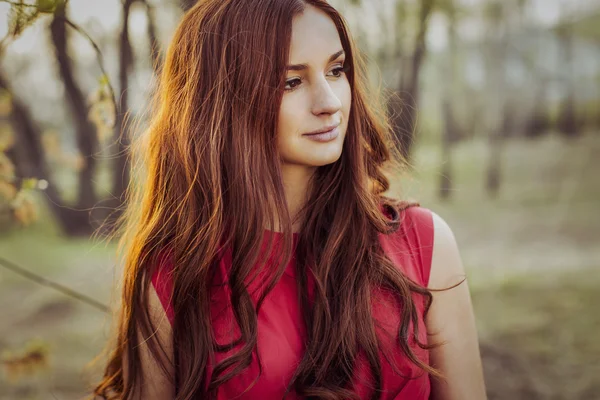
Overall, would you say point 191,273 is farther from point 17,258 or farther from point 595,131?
point 595,131

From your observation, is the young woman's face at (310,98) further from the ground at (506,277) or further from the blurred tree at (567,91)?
the blurred tree at (567,91)

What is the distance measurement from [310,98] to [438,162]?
2711 mm

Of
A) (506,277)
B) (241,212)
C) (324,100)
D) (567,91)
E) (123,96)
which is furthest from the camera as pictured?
(567,91)

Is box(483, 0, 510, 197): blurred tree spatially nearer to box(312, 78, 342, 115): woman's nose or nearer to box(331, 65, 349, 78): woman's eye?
box(331, 65, 349, 78): woman's eye

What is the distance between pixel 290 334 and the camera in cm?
173

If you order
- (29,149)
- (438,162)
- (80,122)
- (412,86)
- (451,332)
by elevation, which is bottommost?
(451,332)

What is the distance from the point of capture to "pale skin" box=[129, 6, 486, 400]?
5.45 ft

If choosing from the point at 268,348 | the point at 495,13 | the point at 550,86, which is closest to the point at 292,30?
the point at 268,348

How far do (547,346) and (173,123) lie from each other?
103 inches

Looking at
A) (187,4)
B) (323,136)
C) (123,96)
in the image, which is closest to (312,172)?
(323,136)

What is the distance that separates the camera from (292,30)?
1.65 m

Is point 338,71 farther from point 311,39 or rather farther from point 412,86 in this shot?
point 412,86

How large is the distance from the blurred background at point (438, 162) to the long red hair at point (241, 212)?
0.33 metres

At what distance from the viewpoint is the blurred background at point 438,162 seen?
290 cm
